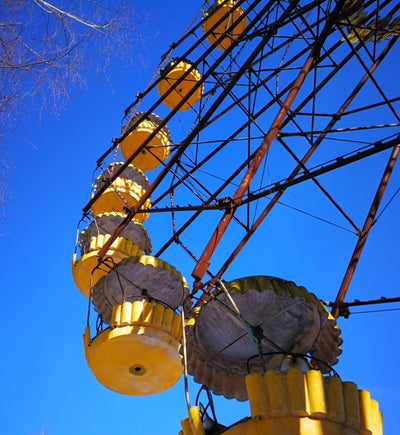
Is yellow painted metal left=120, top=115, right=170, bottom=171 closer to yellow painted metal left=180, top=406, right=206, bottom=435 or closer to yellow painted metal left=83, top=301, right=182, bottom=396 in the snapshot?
yellow painted metal left=83, top=301, right=182, bottom=396

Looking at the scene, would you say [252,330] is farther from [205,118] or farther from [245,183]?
[205,118]

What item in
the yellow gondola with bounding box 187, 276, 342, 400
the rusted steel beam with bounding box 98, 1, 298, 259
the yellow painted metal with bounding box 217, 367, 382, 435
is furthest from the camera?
the rusted steel beam with bounding box 98, 1, 298, 259

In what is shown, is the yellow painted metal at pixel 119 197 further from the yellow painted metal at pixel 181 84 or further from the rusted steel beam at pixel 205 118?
the rusted steel beam at pixel 205 118


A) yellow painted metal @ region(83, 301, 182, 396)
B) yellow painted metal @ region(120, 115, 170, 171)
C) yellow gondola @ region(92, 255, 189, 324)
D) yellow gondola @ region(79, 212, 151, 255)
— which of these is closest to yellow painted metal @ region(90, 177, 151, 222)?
yellow gondola @ region(79, 212, 151, 255)

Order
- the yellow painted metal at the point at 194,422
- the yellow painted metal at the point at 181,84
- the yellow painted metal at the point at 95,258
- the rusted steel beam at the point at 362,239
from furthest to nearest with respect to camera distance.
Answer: the yellow painted metal at the point at 181,84 → the yellow painted metal at the point at 95,258 → the rusted steel beam at the point at 362,239 → the yellow painted metal at the point at 194,422

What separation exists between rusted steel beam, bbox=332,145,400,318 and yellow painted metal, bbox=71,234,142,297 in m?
7.85

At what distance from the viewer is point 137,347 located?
41.5 feet

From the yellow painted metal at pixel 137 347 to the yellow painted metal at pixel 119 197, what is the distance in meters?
8.43

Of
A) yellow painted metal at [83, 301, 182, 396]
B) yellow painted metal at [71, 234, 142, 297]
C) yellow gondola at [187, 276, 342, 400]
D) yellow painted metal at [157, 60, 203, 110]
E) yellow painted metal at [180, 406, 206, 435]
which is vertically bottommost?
yellow painted metal at [180, 406, 206, 435]

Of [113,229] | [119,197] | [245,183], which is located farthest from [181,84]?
[245,183]

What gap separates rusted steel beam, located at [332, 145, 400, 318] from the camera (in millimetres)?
11359

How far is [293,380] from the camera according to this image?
715 centimetres

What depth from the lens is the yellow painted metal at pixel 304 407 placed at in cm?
692

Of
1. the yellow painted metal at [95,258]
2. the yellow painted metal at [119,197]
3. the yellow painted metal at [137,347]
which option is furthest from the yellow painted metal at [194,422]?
the yellow painted metal at [119,197]
